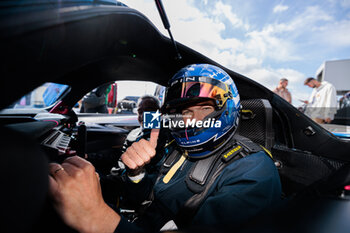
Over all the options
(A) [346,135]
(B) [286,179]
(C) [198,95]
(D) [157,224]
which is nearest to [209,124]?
(C) [198,95]

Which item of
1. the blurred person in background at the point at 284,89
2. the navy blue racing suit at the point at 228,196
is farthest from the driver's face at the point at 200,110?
the blurred person in background at the point at 284,89

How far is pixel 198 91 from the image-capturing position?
1137 mm

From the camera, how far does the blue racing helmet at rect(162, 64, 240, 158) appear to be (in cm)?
108

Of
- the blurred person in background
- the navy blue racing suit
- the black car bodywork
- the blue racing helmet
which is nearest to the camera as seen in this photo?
the black car bodywork

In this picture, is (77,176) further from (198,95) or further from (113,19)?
(198,95)

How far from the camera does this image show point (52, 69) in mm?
410

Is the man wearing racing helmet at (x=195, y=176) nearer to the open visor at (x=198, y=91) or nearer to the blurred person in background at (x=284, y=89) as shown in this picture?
the open visor at (x=198, y=91)

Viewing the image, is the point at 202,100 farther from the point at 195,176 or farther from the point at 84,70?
the point at 84,70

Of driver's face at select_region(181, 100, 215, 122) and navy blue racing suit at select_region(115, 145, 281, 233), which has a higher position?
driver's face at select_region(181, 100, 215, 122)

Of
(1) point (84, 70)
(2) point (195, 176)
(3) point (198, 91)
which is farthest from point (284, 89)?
(1) point (84, 70)

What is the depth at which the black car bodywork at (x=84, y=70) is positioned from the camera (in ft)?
0.90

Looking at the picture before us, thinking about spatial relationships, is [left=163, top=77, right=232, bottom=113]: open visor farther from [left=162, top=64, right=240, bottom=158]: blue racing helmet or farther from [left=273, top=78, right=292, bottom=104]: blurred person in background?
[left=273, top=78, right=292, bottom=104]: blurred person in background

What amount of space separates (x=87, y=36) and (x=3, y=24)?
0.71 ft

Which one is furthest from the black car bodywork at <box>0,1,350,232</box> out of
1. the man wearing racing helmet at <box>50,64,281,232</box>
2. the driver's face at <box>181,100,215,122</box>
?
the driver's face at <box>181,100,215,122</box>
